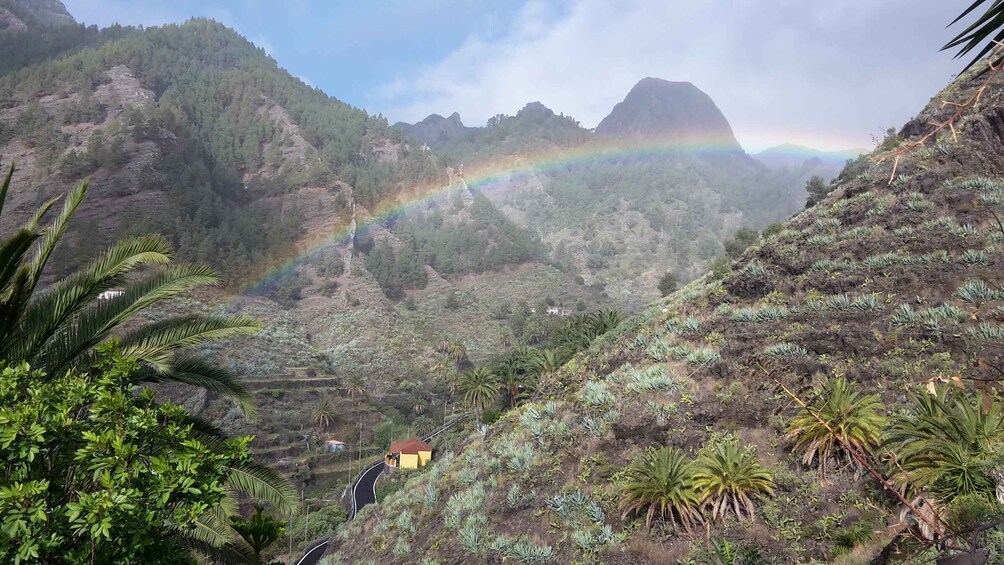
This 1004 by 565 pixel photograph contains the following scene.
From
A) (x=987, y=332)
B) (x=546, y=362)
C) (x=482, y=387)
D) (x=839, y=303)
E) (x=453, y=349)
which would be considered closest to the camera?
(x=987, y=332)

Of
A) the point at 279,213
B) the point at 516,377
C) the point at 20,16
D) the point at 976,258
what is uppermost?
the point at 20,16

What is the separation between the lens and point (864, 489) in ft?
26.1

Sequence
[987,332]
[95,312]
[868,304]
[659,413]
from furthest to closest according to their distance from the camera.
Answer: [868,304], [659,413], [987,332], [95,312]

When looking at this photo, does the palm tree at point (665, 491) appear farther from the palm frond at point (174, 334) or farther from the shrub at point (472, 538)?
the palm frond at point (174, 334)

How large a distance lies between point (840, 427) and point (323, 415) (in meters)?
51.9

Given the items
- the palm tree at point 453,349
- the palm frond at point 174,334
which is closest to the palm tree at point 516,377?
the palm frond at point 174,334

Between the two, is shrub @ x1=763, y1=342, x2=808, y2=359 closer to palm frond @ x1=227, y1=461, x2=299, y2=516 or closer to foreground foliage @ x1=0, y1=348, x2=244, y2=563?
palm frond @ x1=227, y1=461, x2=299, y2=516

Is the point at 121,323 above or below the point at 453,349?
above

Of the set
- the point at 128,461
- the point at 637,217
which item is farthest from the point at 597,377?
the point at 637,217

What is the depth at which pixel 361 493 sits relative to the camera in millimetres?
40156

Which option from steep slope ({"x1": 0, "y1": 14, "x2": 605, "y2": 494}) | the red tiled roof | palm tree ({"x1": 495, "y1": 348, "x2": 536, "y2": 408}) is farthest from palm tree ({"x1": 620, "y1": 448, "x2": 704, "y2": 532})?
steep slope ({"x1": 0, "y1": 14, "x2": 605, "y2": 494})

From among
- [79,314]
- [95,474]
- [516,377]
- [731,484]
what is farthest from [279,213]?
[95,474]

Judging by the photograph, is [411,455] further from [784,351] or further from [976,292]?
[976,292]

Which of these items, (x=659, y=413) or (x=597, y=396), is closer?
(x=659, y=413)
